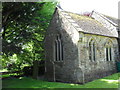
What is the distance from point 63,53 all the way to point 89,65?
3058 mm

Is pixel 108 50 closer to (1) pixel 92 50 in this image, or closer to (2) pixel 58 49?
(1) pixel 92 50

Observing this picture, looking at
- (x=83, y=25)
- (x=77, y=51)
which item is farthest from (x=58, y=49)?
(x=83, y=25)

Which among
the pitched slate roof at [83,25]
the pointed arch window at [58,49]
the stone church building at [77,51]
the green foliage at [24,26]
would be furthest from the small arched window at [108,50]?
the green foliage at [24,26]

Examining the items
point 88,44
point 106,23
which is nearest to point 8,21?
point 88,44

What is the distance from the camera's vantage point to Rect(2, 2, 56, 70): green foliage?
41.1 feet

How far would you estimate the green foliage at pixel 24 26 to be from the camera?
41.1 ft

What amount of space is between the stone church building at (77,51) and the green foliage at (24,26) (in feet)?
5.74

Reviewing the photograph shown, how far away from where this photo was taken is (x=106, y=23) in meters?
19.6

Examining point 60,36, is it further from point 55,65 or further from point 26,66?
point 26,66

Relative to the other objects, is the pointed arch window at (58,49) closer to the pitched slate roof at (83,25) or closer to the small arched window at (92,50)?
the pitched slate roof at (83,25)

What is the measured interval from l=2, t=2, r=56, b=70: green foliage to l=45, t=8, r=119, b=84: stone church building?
5.74 feet

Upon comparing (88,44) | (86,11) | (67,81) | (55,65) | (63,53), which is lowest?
(67,81)

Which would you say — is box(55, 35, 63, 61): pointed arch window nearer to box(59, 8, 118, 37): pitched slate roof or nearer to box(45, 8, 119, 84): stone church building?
box(45, 8, 119, 84): stone church building

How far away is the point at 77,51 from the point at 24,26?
24.0 feet
